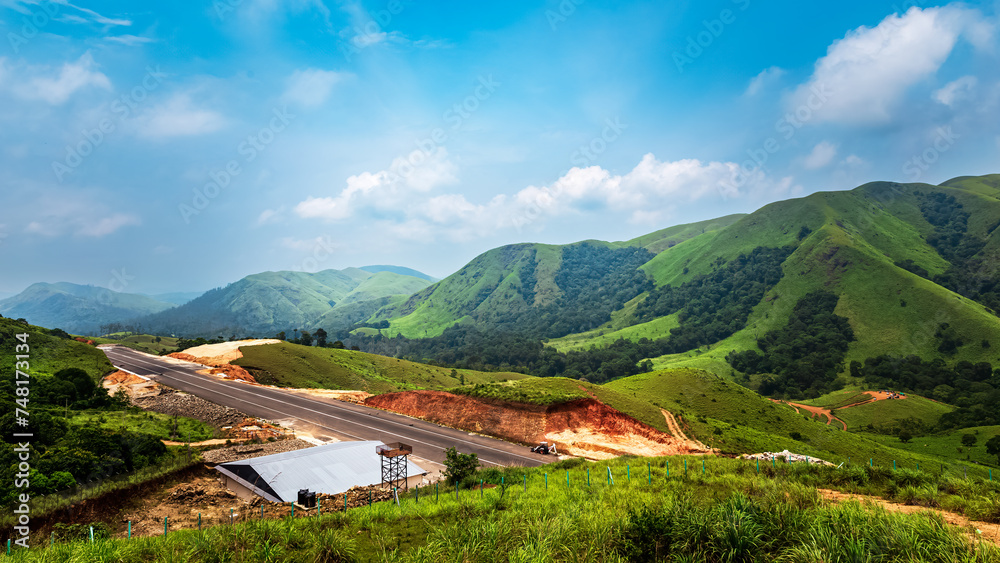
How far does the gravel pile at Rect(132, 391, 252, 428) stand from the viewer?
46.0m

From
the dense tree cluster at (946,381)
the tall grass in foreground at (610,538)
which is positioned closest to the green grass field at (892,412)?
the dense tree cluster at (946,381)

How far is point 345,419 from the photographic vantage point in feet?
160

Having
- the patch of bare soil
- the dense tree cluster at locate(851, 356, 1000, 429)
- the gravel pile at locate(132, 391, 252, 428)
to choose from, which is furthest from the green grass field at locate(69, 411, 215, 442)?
the dense tree cluster at locate(851, 356, 1000, 429)

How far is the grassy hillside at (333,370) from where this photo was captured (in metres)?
73.8

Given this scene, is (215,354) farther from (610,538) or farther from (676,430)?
(610,538)

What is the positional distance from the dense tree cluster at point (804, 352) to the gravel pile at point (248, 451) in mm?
119294

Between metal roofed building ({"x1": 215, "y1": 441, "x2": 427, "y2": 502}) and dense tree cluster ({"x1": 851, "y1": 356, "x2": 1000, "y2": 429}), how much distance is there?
102901 millimetres

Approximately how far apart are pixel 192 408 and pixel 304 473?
31.2 metres

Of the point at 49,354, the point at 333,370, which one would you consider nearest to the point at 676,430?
the point at 333,370

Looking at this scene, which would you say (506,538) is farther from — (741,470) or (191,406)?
(191,406)

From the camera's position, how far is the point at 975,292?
14788 centimetres

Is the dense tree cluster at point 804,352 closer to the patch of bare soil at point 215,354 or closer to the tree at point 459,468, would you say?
the tree at point 459,468

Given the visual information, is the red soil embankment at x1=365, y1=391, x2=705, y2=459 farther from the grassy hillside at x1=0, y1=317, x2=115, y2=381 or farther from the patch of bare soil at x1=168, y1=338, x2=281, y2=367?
the patch of bare soil at x1=168, y1=338, x2=281, y2=367

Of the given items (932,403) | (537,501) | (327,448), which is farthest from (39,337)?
(932,403)
